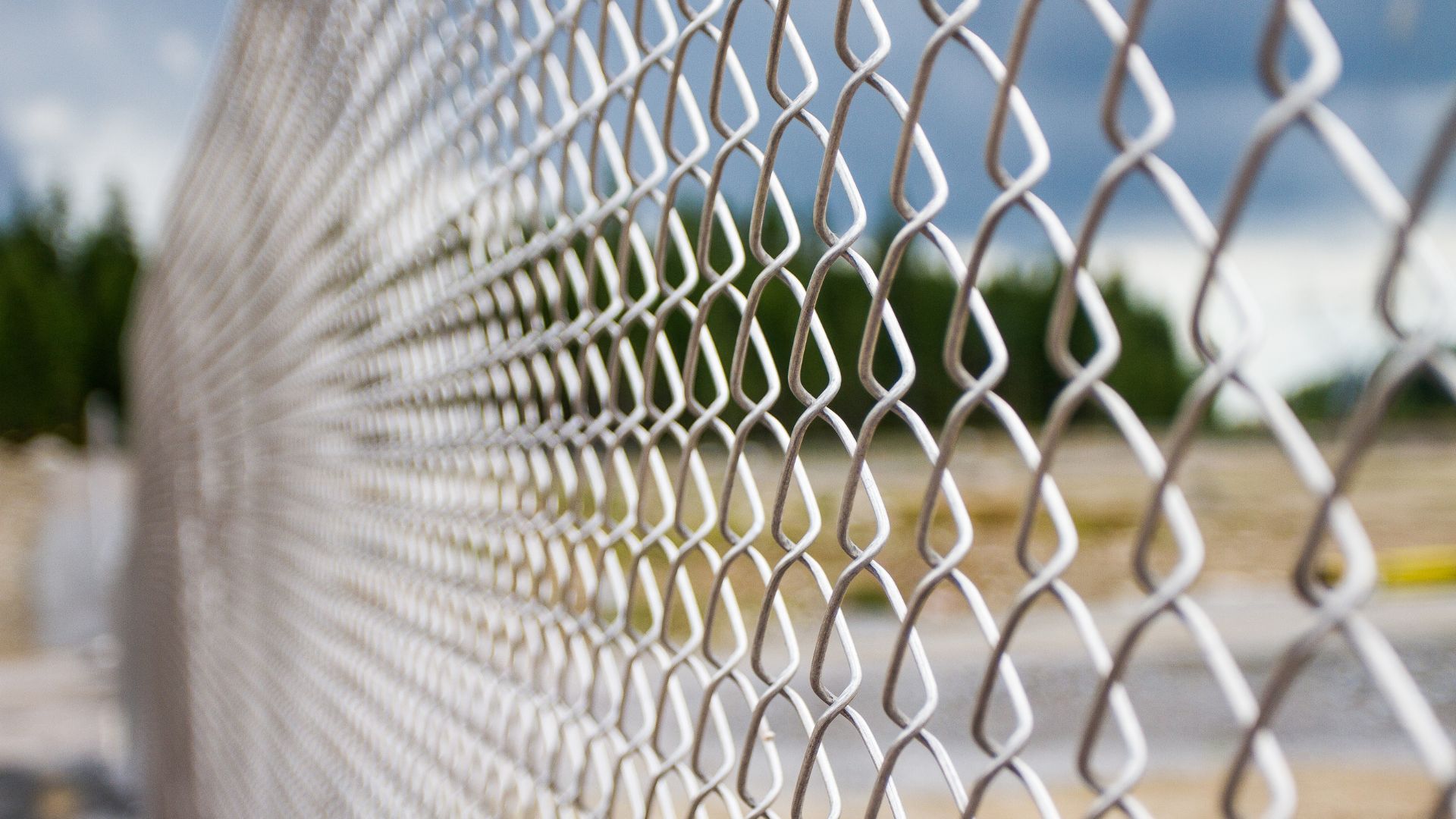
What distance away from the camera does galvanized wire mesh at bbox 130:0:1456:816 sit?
1.88 ft

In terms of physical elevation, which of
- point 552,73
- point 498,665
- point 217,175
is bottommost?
point 498,665

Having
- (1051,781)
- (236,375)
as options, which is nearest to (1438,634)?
(1051,781)

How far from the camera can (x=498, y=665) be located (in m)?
1.80

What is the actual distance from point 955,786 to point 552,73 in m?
1.00

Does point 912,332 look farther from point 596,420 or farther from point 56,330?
point 56,330

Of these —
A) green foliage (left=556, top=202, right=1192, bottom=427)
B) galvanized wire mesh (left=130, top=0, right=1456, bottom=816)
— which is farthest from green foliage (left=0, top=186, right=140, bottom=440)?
galvanized wire mesh (left=130, top=0, right=1456, bottom=816)

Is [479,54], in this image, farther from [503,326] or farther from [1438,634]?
[1438,634]

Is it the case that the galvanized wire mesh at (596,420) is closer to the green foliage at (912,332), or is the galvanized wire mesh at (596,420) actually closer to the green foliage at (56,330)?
the green foliage at (912,332)

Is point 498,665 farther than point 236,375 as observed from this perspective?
No

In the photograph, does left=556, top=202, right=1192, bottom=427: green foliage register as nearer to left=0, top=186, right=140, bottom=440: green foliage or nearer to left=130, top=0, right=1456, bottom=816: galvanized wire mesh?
left=130, top=0, right=1456, bottom=816: galvanized wire mesh

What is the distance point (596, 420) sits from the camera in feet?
4.82

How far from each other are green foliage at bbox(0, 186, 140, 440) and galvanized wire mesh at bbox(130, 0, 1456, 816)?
1769 inches

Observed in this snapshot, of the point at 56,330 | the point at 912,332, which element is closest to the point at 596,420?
the point at 912,332

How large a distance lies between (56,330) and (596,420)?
4802 cm
